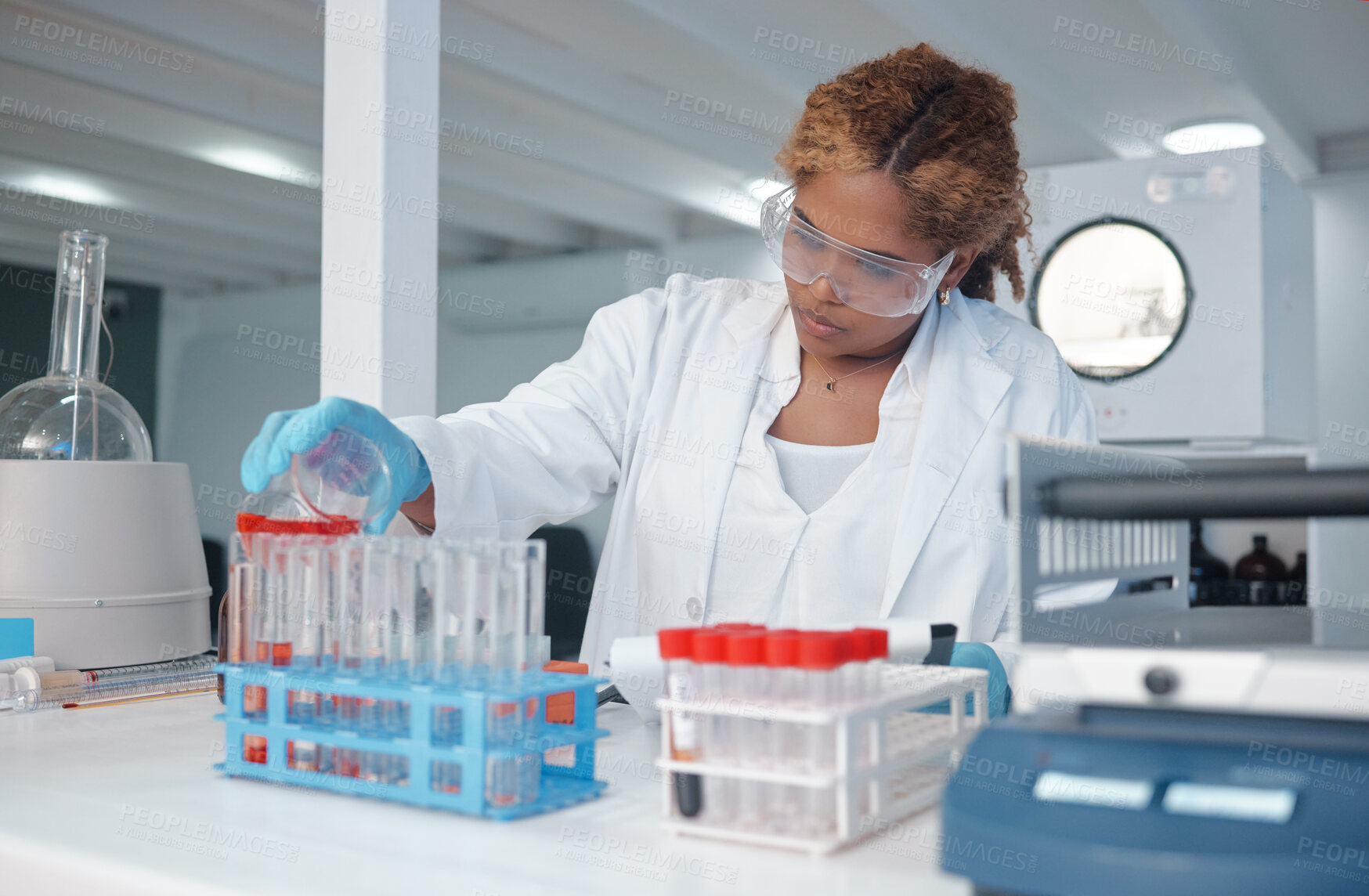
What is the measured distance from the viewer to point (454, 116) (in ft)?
15.6

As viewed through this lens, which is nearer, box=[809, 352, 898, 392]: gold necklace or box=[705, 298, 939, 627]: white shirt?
box=[705, 298, 939, 627]: white shirt

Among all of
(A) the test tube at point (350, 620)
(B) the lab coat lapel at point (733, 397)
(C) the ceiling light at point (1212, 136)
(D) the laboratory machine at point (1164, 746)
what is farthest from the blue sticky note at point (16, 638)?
(C) the ceiling light at point (1212, 136)

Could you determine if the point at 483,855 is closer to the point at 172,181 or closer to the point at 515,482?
the point at 515,482

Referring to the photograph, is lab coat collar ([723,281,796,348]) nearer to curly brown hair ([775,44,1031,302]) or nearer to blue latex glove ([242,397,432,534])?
curly brown hair ([775,44,1031,302])

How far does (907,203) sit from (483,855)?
1.04m

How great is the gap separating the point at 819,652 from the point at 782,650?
24mm

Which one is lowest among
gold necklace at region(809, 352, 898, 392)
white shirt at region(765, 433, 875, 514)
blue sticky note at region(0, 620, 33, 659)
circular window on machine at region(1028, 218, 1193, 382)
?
blue sticky note at region(0, 620, 33, 659)

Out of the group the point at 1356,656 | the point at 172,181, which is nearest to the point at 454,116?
the point at 172,181

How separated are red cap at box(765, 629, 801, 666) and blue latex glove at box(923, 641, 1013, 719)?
0.39 m

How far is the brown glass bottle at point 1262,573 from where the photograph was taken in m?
2.92

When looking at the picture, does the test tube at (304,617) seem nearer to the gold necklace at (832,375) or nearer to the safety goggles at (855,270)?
the safety goggles at (855,270)

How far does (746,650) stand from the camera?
2.36 feet

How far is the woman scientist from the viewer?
1481 mm

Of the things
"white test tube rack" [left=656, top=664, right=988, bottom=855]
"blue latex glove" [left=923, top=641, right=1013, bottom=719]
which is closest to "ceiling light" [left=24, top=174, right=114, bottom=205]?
"blue latex glove" [left=923, top=641, right=1013, bottom=719]
